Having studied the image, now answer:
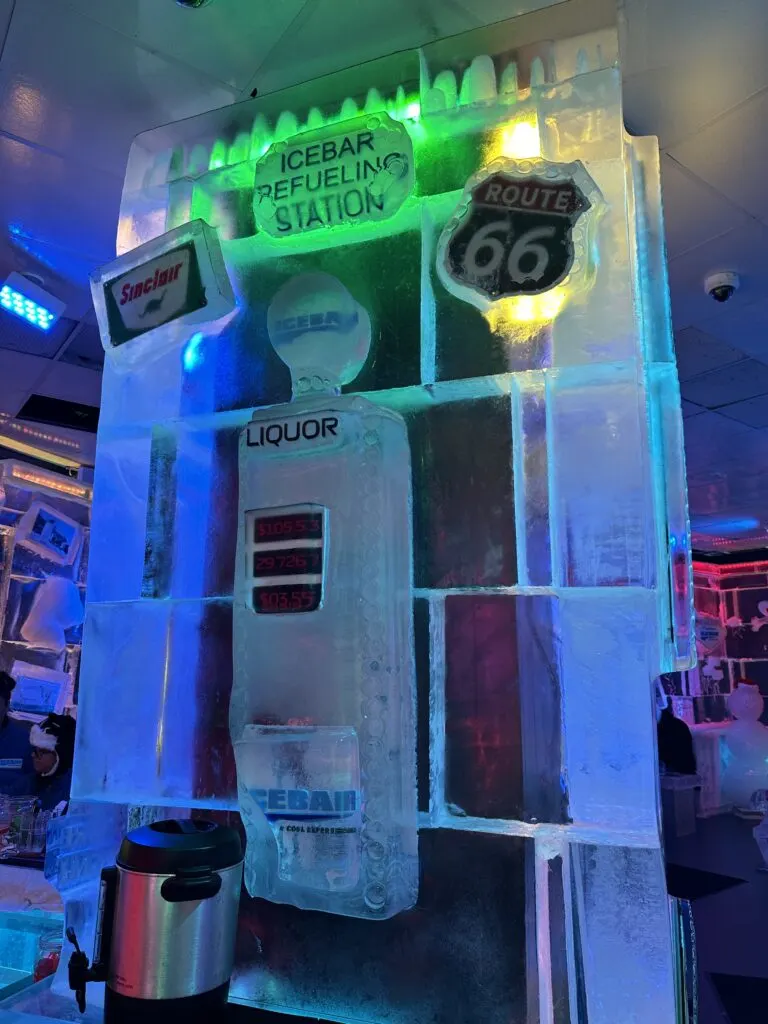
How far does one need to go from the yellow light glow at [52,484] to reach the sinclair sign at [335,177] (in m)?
3.57

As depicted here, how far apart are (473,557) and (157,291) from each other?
77 cm

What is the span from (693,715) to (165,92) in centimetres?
773

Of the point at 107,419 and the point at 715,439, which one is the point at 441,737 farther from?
the point at 715,439

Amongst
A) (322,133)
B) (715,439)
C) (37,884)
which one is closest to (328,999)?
(37,884)

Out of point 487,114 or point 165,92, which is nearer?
point 487,114

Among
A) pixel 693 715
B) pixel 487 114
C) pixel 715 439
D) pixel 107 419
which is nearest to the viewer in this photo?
pixel 487 114

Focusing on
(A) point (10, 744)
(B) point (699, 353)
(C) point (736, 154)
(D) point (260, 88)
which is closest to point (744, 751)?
(B) point (699, 353)

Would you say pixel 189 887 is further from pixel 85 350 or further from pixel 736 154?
pixel 85 350

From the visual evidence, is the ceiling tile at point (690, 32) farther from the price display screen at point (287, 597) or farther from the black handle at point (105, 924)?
the black handle at point (105, 924)

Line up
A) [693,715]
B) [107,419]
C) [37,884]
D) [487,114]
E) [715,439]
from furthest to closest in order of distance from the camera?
[693,715] < [715,439] < [37,884] < [107,419] < [487,114]

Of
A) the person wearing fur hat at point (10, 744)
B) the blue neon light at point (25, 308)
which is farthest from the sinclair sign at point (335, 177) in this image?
the person wearing fur hat at point (10, 744)

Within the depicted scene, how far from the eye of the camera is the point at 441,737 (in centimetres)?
115

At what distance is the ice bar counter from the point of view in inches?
41.8

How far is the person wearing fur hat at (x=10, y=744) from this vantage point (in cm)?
373
